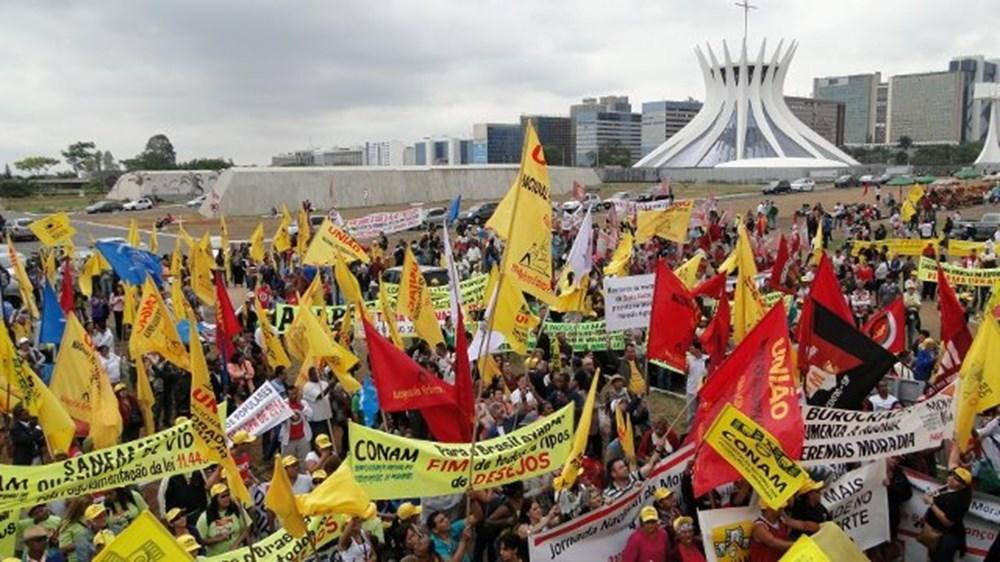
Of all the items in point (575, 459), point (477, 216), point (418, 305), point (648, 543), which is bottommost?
point (648, 543)

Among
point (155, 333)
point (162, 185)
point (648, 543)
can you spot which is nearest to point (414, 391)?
point (648, 543)

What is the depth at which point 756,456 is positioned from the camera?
6.04 meters

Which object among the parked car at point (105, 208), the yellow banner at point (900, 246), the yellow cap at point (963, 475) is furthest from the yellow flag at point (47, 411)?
the parked car at point (105, 208)

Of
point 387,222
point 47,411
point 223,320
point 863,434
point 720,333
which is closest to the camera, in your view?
point 863,434

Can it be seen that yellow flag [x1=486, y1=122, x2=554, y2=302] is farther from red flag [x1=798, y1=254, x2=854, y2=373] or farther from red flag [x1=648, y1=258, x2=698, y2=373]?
red flag [x1=798, y1=254, x2=854, y2=373]

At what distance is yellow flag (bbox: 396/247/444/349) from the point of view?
11734 millimetres

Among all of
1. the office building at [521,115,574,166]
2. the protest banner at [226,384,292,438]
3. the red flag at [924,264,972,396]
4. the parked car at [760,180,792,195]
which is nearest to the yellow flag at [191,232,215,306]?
the protest banner at [226,384,292,438]

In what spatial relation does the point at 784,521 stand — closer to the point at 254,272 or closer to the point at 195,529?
the point at 195,529

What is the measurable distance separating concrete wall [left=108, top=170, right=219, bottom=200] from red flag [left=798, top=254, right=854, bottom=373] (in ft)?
227

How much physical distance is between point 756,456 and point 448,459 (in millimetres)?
2173

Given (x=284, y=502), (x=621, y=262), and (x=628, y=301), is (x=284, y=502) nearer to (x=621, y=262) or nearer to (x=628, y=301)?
(x=628, y=301)

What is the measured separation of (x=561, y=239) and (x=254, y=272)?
30.3 ft

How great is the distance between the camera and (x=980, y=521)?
705 centimetres

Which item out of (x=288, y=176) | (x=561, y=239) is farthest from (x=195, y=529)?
(x=288, y=176)
